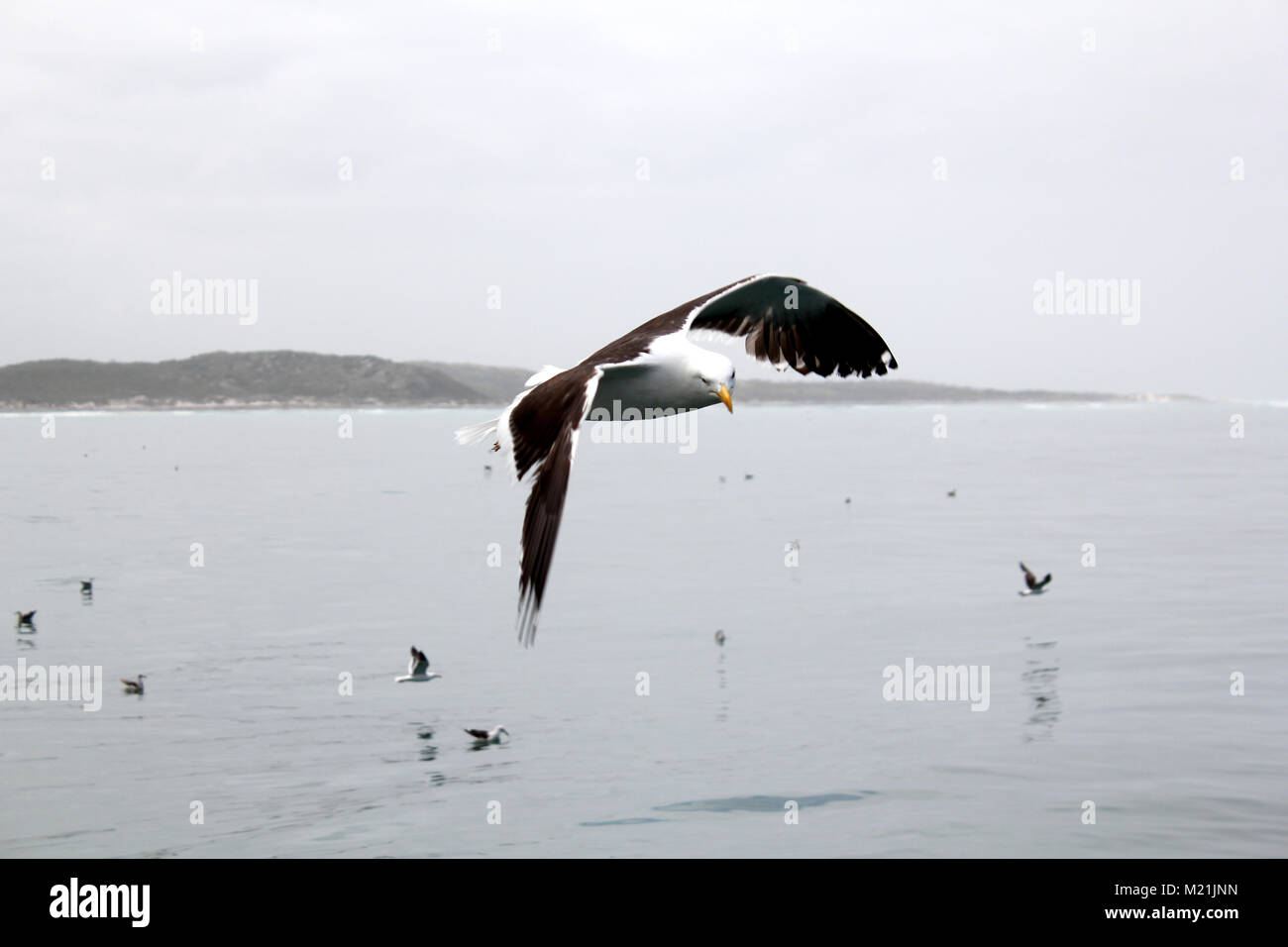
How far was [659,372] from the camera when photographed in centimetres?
1160

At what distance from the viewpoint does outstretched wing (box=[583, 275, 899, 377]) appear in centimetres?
1396

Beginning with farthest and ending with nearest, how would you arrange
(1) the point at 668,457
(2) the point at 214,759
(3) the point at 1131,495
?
(1) the point at 668,457
(3) the point at 1131,495
(2) the point at 214,759

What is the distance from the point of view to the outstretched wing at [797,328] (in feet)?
45.8

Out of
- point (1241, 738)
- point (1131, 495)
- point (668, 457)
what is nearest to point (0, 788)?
point (1241, 738)

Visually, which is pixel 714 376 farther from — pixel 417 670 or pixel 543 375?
pixel 417 670

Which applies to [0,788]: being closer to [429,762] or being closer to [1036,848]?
[429,762]

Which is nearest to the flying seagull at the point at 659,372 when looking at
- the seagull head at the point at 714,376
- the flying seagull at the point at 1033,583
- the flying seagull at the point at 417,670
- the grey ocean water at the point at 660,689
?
the seagull head at the point at 714,376

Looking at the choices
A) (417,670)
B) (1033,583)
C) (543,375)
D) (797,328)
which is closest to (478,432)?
(543,375)

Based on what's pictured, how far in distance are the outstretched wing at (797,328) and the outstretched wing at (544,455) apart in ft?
9.32
